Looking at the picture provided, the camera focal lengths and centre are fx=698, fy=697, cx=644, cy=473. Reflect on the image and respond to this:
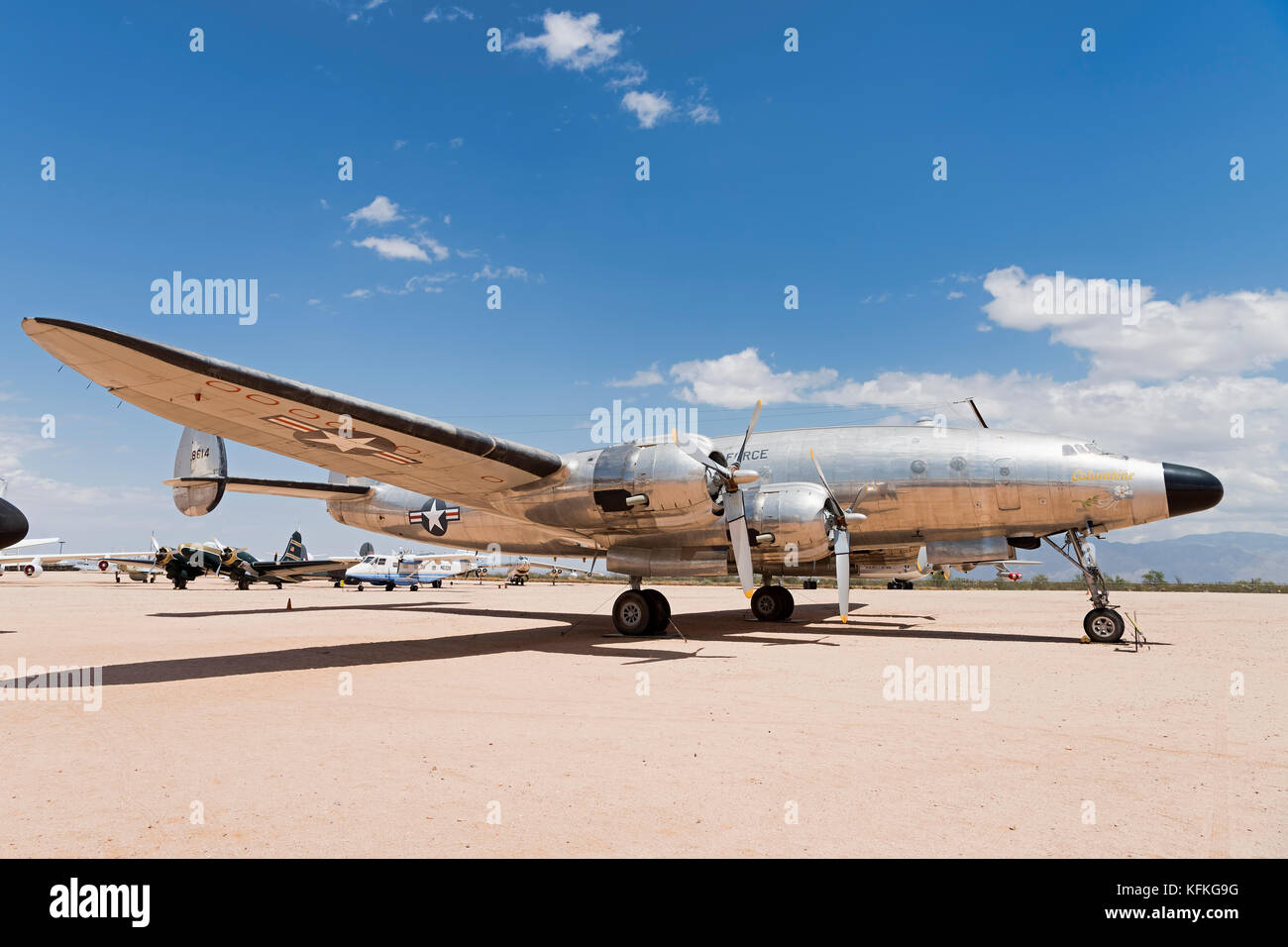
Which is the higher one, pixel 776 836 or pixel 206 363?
pixel 206 363

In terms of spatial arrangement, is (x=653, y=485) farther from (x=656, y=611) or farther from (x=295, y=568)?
(x=295, y=568)

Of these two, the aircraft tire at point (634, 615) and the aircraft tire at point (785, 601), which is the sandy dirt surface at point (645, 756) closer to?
the aircraft tire at point (634, 615)

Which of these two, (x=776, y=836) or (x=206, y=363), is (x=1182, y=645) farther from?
(x=206, y=363)

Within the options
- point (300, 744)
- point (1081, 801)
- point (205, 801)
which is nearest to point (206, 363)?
point (300, 744)

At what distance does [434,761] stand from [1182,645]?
44.6ft

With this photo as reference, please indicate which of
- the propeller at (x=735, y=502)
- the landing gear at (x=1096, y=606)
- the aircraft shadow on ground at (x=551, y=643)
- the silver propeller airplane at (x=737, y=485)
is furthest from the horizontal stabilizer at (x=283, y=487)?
the landing gear at (x=1096, y=606)

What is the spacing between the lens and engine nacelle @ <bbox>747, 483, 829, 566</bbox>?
44.9 ft

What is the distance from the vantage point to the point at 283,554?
4797 cm

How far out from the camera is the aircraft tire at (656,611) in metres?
14.2

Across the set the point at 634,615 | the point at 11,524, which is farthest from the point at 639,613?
the point at 11,524

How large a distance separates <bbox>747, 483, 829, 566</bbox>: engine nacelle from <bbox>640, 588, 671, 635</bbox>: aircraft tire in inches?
85.5

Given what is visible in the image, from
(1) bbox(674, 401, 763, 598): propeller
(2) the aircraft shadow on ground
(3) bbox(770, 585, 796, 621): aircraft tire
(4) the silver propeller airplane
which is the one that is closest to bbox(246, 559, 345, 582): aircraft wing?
(2) the aircraft shadow on ground

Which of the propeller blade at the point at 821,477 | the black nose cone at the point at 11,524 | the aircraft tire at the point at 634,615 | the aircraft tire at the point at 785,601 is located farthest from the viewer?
the aircraft tire at the point at 785,601

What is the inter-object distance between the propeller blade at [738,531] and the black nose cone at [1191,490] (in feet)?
25.7
